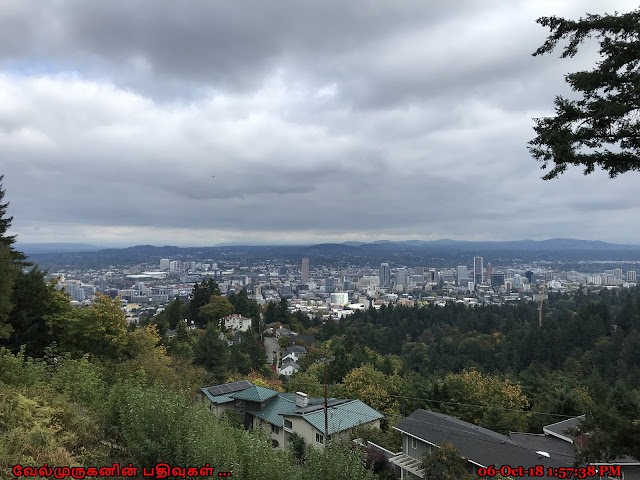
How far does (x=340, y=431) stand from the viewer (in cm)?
1444

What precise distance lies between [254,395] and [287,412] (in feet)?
6.52

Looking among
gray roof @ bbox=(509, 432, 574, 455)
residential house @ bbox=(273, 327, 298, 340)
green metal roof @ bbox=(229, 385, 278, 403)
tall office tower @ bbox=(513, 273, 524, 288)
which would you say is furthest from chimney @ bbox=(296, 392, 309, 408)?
tall office tower @ bbox=(513, 273, 524, 288)

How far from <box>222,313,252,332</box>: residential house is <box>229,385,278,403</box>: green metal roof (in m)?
29.3

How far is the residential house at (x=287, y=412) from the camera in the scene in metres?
14.8

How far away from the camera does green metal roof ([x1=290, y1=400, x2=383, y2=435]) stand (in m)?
14.6

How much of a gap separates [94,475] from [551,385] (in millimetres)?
24888

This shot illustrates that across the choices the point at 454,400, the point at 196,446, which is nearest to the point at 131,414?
the point at 196,446

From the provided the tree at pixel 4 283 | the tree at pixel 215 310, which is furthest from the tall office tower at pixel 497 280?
the tree at pixel 4 283

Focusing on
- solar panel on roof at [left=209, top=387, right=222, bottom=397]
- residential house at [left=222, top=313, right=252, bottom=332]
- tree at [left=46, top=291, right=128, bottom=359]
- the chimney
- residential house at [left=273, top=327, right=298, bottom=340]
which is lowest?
residential house at [left=273, top=327, right=298, bottom=340]

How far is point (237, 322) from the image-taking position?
157ft

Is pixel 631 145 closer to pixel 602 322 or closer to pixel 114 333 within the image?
pixel 114 333

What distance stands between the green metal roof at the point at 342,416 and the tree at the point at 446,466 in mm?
4566

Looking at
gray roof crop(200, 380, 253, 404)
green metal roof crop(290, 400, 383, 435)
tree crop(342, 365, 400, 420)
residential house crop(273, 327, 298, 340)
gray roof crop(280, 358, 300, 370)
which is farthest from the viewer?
residential house crop(273, 327, 298, 340)
